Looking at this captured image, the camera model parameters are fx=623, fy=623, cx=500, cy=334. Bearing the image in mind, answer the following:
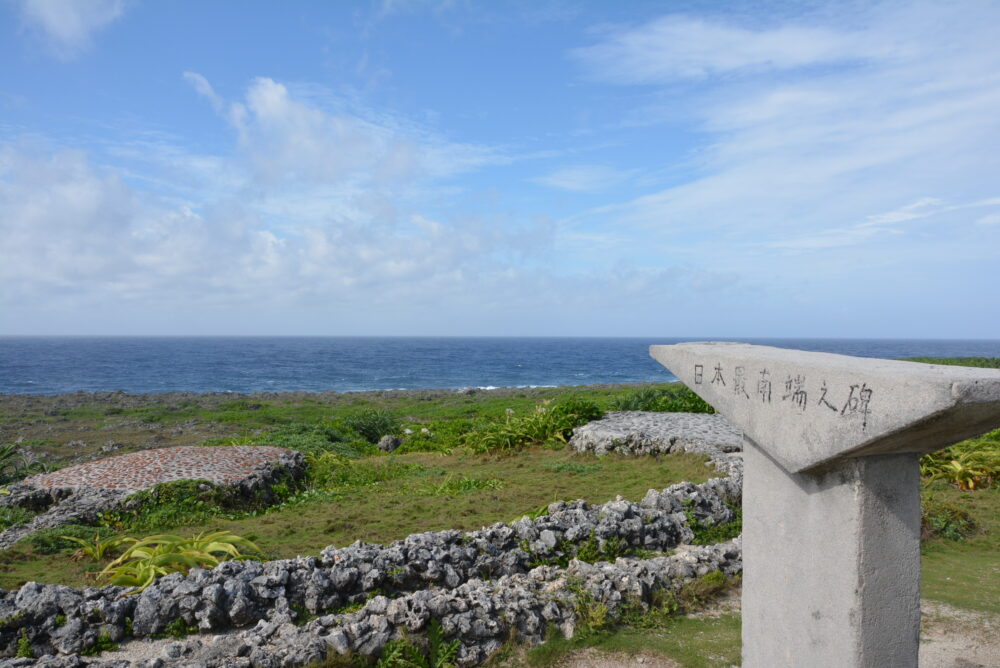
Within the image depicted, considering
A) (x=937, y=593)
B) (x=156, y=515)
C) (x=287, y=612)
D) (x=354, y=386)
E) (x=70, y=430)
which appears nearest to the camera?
(x=287, y=612)

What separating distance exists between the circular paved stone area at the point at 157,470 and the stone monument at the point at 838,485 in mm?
8709

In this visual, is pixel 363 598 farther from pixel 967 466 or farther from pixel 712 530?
pixel 967 466

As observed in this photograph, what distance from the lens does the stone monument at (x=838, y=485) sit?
9.28ft

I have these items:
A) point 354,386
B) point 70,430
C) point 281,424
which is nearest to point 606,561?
point 281,424

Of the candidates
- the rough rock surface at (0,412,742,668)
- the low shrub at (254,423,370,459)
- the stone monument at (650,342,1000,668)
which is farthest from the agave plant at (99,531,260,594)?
the low shrub at (254,423,370,459)

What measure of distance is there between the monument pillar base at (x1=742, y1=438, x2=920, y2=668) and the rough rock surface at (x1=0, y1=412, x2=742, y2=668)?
83.4 inches

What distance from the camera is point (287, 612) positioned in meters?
5.23

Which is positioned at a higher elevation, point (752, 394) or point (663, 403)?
point (752, 394)

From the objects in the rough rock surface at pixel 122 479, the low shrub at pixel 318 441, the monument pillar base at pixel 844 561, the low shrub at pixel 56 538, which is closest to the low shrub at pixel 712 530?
the monument pillar base at pixel 844 561

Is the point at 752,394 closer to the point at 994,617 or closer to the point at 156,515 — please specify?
the point at 994,617

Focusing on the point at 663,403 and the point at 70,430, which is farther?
the point at 70,430

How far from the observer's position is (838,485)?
3332 mm

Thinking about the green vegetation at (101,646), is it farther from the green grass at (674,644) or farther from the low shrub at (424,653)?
the green grass at (674,644)

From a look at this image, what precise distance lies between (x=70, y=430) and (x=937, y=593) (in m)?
25.2
